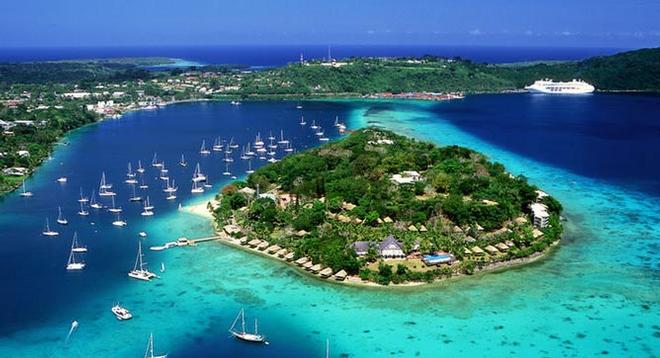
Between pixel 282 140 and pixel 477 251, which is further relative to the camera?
pixel 282 140

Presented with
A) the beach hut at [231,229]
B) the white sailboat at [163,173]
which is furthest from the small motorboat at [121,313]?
the white sailboat at [163,173]

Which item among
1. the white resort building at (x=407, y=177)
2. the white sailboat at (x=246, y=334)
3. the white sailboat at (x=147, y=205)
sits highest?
the white resort building at (x=407, y=177)

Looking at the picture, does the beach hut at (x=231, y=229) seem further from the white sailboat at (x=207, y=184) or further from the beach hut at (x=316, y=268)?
the white sailboat at (x=207, y=184)

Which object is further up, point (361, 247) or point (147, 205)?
point (361, 247)

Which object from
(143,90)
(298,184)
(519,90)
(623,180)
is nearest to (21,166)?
(298,184)

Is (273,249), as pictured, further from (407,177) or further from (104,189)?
(104,189)

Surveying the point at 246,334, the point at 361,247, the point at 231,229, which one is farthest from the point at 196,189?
the point at 246,334

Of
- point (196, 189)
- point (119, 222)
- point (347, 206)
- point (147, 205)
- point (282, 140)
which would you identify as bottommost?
point (119, 222)
